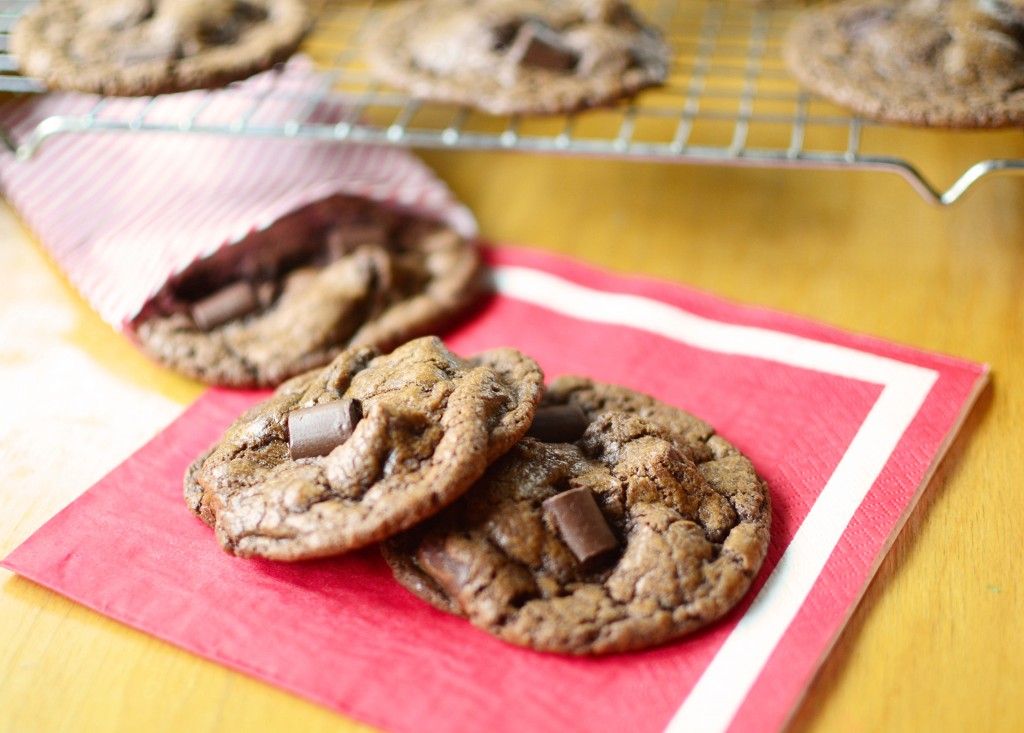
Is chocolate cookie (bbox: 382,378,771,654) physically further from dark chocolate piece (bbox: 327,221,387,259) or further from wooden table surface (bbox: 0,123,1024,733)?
dark chocolate piece (bbox: 327,221,387,259)

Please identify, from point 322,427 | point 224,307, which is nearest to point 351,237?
point 224,307

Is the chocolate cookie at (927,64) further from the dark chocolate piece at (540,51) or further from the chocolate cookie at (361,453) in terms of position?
the chocolate cookie at (361,453)

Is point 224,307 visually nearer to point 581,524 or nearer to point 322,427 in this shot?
point 322,427

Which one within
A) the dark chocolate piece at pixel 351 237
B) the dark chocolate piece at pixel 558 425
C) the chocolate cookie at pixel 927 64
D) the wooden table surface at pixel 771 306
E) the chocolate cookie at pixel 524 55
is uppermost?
the chocolate cookie at pixel 524 55

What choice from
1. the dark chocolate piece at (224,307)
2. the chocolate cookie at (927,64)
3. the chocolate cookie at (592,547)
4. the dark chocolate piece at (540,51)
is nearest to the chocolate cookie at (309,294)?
the dark chocolate piece at (224,307)

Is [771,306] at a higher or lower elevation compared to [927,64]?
lower

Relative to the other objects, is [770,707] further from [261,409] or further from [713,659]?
[261,409]
